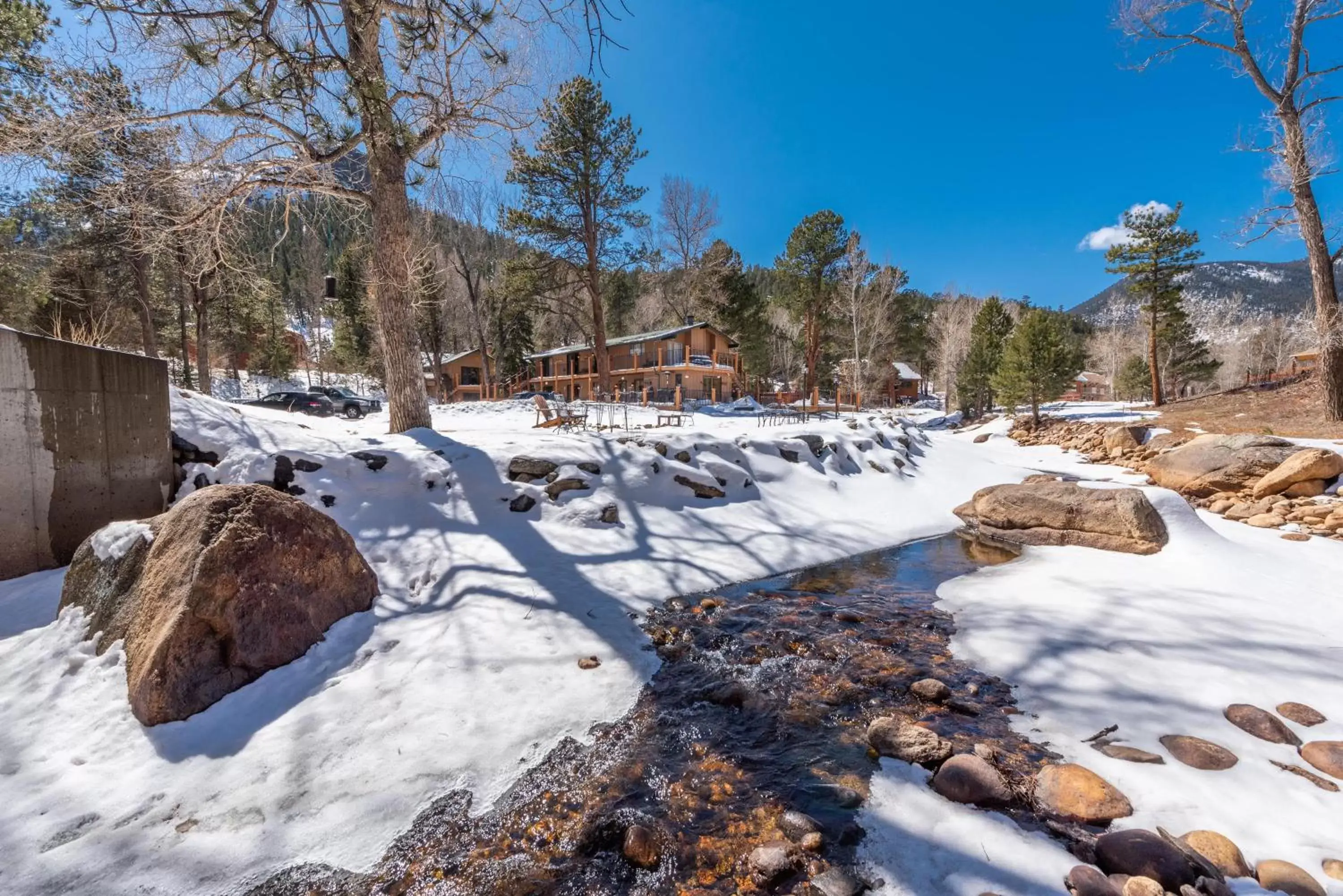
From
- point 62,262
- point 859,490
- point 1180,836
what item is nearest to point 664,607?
point 1180,836

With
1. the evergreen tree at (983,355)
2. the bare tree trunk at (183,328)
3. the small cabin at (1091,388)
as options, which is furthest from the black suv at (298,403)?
the small cabin at (1091,388)

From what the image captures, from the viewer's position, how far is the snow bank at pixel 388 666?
2.15 meters

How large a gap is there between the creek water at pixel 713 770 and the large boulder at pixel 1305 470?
23.5 ft

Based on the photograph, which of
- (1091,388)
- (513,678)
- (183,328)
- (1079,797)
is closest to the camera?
(1079,797)

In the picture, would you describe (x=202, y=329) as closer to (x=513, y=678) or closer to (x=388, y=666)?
(x=388, y=666)

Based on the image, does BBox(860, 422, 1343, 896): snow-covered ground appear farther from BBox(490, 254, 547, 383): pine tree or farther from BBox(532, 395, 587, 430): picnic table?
BBox(490, 254, 547, 383): pine tree

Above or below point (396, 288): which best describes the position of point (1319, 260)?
above

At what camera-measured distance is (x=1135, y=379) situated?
105 ft

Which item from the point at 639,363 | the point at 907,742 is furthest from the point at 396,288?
the point at 639,363

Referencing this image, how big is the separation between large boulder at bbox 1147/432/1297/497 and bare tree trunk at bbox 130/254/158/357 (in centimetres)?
2877

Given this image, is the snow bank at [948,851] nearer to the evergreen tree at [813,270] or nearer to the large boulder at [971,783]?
the large boulder at [971,783]

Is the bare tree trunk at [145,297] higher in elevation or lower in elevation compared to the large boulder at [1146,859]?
higher

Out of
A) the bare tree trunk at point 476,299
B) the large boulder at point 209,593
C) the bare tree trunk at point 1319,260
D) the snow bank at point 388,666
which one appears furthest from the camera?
the bare tree trunk at point 476,299

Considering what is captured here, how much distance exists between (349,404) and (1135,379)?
46411mm
